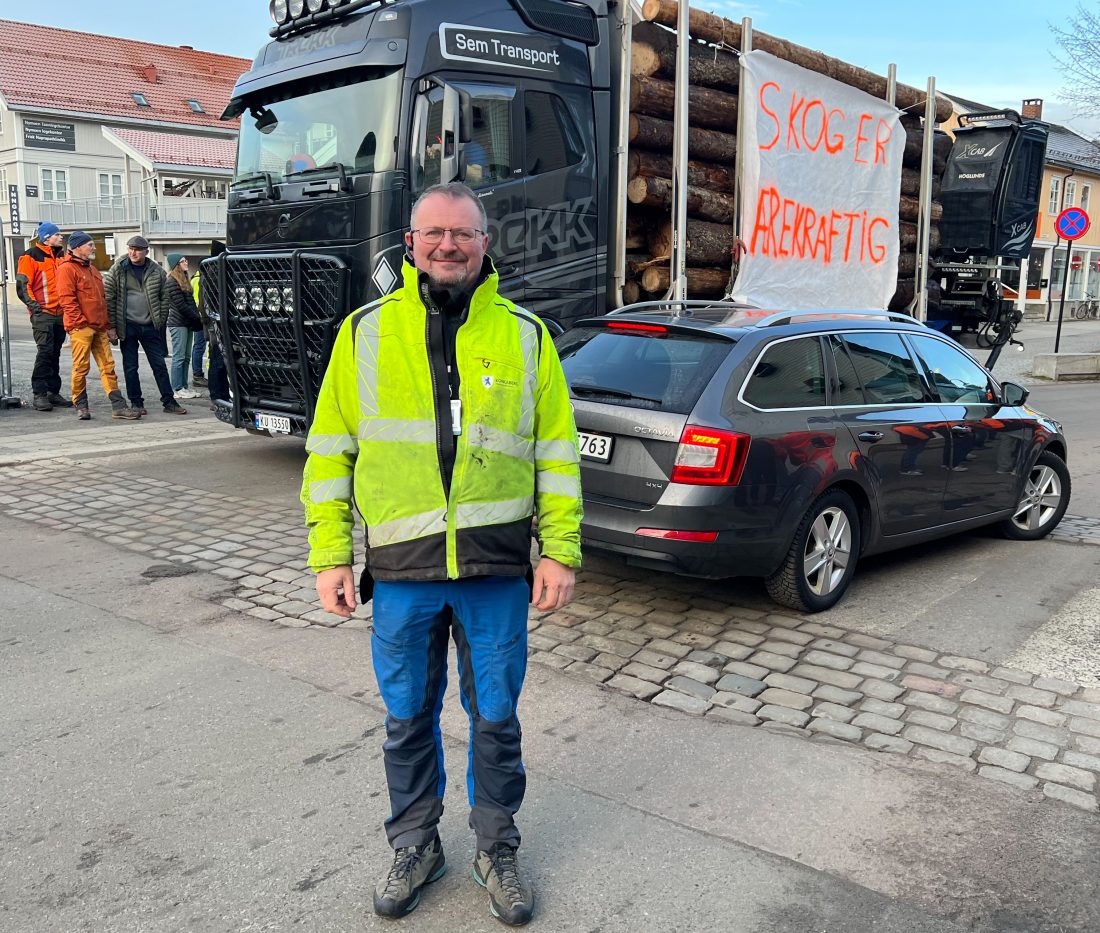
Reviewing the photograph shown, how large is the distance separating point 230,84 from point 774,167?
171 ft

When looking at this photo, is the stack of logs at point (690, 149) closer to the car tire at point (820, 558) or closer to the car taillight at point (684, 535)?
the car tire at point (820, 558)

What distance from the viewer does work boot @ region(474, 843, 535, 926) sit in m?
2.81

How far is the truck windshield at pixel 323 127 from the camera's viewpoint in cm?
757

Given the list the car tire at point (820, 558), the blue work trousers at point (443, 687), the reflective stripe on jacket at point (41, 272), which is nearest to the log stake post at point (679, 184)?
the car tire at point (820, 558)

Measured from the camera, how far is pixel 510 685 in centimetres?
284

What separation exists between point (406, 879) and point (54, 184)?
53.2m

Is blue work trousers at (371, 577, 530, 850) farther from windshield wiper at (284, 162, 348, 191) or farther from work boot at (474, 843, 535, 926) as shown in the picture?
windshield wiper at (284, 162, 348, 191)

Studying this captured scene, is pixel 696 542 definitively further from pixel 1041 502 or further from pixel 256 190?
pixel 256 190

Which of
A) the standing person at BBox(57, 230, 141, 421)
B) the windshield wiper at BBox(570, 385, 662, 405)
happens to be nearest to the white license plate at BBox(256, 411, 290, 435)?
the standing person at BBox(57, 230, 141, 421)

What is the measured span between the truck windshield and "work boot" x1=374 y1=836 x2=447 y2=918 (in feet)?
18.5

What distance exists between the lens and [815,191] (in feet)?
34.1

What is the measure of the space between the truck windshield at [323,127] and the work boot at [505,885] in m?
5.68

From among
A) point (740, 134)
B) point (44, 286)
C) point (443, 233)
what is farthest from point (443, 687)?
point (44, 286)

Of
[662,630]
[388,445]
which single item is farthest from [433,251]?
[662,630]
